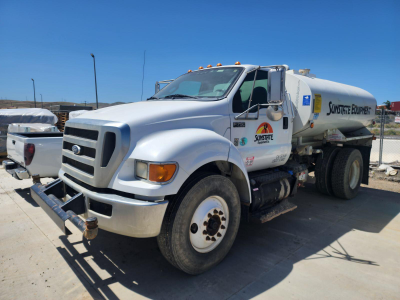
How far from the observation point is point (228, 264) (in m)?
3.51

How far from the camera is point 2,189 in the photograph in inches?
263

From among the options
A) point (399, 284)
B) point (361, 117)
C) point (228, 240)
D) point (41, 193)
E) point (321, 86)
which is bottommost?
point (399, 284)

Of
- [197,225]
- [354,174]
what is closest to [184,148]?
[197,225]

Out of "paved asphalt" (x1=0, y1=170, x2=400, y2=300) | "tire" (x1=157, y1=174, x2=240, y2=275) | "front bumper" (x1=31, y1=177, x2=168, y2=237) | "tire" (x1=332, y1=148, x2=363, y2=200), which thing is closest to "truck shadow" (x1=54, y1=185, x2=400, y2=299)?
"paved asphalt" (x1=0, y1=170, x2=400, y2=300)

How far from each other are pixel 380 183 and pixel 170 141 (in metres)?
8.06

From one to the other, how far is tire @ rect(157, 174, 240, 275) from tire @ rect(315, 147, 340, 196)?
3.72 m

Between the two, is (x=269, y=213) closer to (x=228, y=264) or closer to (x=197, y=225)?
(x=228, y=264)

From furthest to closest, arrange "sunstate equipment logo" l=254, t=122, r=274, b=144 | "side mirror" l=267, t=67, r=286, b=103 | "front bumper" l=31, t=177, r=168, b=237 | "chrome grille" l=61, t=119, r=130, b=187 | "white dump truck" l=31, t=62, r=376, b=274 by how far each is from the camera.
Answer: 1. "sunstate equipment logo" l=254, t=122, r=274, b=144
2. "side mirror" l=267, t=67, r=286, b=103
3. "chrome grille" l=61, t=119, r=130, b=187
4. "white dump truck" l=31, t=62, r=376, b=274
5. "front bumper" l=31, t=177, r=168, b=237

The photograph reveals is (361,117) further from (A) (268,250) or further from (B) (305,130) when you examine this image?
(A) (268,250)

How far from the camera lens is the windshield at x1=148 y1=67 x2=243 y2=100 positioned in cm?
388

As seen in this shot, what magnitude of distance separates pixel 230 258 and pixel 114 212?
5.71ft

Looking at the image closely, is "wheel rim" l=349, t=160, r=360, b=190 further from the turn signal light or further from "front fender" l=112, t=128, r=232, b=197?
the turn signal light

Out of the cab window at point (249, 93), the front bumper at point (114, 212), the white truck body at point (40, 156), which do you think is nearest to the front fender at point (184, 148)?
the front bumper at point (114, 212)

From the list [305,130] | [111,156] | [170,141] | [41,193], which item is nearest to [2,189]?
[41,193]
